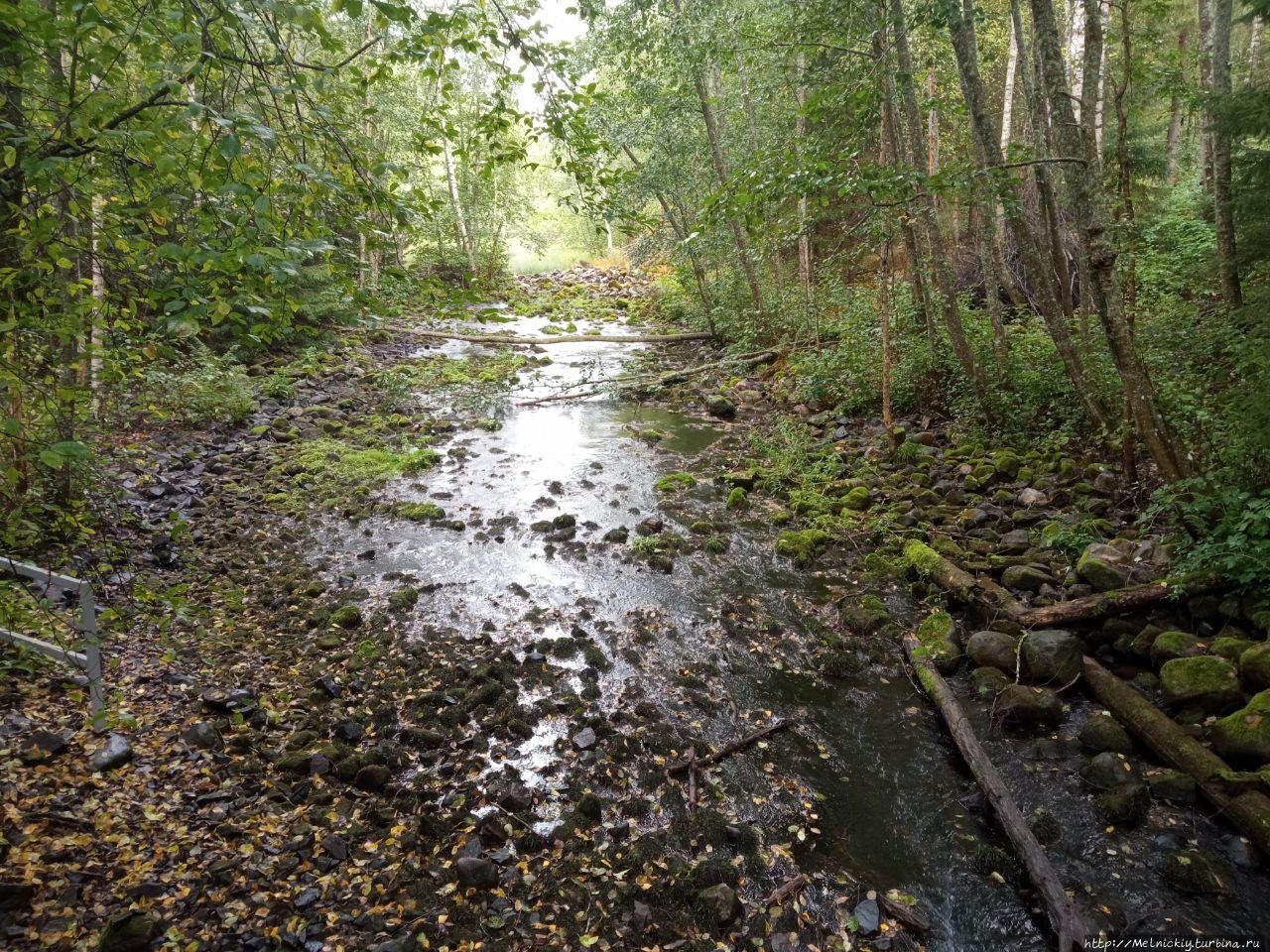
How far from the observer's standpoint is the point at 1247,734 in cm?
446

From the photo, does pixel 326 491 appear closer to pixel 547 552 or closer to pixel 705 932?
pixel 547 552

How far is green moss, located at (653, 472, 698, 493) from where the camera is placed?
1055 cm

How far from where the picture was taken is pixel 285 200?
2.93 meters

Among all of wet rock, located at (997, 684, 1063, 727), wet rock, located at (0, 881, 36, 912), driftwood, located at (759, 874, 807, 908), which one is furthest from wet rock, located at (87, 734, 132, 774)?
wet rock, located at (997, 684, 1063, 727)

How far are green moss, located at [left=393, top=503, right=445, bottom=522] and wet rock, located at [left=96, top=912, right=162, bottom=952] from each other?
20.6 ft

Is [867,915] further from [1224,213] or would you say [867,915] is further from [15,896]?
[1224,213]

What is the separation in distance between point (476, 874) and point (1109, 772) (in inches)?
173

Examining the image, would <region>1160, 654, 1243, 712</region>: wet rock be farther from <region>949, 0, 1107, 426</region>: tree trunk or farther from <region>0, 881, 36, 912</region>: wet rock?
<region>0, 881, 36, 912</region>: wet rock

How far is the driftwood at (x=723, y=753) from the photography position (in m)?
5.07

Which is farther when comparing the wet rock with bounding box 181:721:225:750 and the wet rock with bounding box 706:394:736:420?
the wet rock with bounding box 706:394:736:420

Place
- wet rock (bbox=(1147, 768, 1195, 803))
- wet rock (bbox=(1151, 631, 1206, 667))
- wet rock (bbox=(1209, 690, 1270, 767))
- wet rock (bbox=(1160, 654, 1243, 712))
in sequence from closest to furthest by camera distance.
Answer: wet rock (bbox=(1209, 690, 1270, 767)) < wet rock (bbox=(1147, 768, 1195, 803)) < wet rock (bbox=(1160, 654, 1243, 712)) < wet rock (bbox=(1151, 631, 1206, 667))

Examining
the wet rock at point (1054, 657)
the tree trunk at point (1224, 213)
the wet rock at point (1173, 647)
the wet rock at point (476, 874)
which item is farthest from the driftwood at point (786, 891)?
the tree trunk at point (1224, 213)

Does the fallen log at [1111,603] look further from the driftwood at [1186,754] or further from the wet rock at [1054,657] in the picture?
the driftwood at [1186,754]

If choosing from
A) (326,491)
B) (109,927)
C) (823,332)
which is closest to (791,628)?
(109,927)
